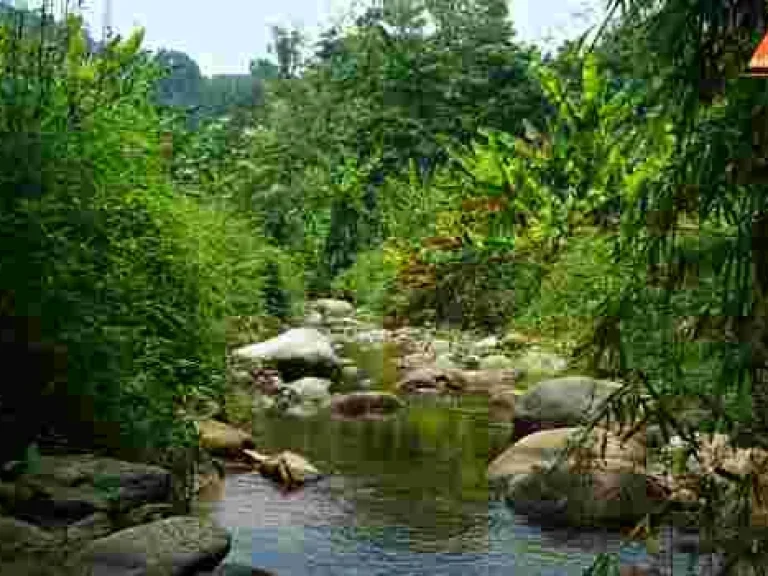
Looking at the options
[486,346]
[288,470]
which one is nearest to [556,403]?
[288,470]

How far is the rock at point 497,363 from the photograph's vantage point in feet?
43.4

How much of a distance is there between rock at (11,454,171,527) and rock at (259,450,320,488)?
1.78m

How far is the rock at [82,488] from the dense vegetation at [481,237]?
30 centimetres

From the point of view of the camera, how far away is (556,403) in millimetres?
9211

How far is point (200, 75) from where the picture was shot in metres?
74.9

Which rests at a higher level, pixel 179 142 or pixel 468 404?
pixel 179 142

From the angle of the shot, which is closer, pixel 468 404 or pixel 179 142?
pixel 179 142

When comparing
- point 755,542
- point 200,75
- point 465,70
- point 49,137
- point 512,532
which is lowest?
point 512,532

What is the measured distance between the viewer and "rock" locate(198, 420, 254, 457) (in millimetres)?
7824

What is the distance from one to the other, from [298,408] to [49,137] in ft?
17.4

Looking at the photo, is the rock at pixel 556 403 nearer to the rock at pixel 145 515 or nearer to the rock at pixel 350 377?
the rock at pixel 350 377

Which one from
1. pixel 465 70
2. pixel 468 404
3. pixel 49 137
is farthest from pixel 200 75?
pixel 49 137

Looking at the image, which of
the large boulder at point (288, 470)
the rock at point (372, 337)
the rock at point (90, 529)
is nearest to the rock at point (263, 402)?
the large boulder at point (288, 470)

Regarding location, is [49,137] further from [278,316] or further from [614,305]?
[278,316]
